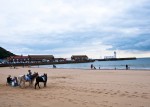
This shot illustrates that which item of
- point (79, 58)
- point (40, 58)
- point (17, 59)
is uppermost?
point (79, 58)

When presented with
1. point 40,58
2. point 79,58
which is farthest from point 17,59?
point 79,58

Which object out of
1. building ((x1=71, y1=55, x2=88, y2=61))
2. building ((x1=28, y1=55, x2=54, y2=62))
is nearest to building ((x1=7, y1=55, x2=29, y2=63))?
building ((x1=28, y1=55, x2=54, y2=62))

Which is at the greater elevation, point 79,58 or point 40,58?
point 79,58

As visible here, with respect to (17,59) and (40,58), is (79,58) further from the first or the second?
(17,59)

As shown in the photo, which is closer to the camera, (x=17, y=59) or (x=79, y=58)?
(x=17, y=59)

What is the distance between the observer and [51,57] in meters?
153

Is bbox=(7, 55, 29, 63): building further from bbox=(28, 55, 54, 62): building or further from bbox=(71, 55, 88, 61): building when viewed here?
bbox=(71, 55, 88, 61): building

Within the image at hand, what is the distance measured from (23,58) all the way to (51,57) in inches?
847

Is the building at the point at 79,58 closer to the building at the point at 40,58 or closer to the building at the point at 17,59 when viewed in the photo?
the building at the point at 40,58

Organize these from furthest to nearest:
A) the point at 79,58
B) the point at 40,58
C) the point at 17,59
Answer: the point at 79,58, the point at 40,58, the point at 17,59

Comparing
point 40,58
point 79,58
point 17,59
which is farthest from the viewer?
point 79,58

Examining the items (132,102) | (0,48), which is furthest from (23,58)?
(132,102)

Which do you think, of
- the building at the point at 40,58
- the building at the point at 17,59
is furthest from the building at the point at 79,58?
the building at the point at 17,59

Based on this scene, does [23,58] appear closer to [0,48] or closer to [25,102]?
[0,48]
